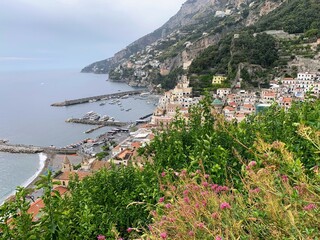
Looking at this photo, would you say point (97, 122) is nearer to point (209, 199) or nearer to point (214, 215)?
point (209, 199)

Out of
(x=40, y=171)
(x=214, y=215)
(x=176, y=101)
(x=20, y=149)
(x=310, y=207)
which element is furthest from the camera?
(x=176, y=101)

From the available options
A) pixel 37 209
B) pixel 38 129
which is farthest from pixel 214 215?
pixel 38 129

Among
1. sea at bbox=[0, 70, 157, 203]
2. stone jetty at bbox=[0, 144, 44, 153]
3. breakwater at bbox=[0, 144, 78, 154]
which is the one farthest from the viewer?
stone jetty at bbox=[0, 144, 44, 153]

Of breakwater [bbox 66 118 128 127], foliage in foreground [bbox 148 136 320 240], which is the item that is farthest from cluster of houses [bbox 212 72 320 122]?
foliage in foreground [bbox 148 136 320 240]

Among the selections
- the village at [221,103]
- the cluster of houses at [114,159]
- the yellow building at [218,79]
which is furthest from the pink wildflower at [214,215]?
the yellow building at [218,79]

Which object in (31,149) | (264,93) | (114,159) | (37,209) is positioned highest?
(264,93)

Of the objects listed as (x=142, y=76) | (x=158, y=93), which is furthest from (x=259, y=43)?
(x=142, y=76)

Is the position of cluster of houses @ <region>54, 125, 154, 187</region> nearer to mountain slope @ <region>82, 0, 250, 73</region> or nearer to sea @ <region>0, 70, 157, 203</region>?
sea @ <region>0, 70, 157, 203</region>

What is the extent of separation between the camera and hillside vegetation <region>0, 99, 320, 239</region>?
1484 mm

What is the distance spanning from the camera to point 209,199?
5.70ft

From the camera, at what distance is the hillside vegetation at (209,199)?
148cm

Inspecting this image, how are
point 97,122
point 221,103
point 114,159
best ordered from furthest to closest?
point 97,122 < point 221,103 < point 114,159

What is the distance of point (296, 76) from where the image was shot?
31.1 m

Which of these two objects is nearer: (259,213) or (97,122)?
(259,213)
